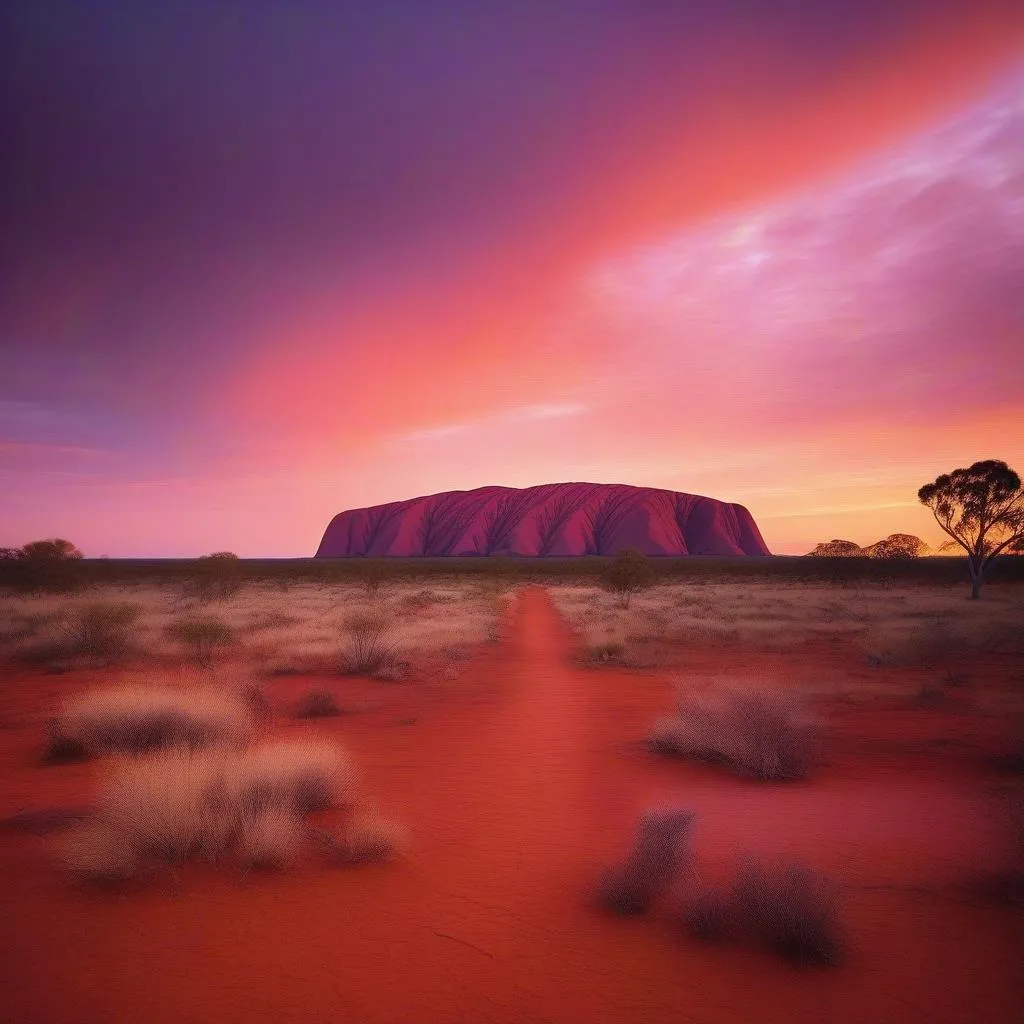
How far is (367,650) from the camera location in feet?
52.0

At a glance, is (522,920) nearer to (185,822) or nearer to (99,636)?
(185,822)

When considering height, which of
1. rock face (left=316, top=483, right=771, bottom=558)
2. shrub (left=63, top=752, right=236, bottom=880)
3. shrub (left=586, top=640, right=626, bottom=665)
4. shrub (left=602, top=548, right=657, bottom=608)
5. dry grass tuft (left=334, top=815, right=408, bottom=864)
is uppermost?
rock face (left=316, top=483, right=771, bottom=558)

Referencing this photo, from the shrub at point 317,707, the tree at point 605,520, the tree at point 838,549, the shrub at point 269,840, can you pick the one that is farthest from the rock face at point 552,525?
the shrub at point 269,840

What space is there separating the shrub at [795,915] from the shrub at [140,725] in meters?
6.42

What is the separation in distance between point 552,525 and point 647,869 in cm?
13722

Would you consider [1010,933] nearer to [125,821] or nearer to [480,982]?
[480,982]

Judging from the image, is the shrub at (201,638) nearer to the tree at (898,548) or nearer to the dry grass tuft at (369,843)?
the dry grass tuft at (369,843)

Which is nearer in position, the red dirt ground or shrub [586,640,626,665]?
the red dirt ground

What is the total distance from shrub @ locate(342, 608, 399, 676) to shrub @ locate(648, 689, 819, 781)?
26.4ft

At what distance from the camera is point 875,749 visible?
881cm

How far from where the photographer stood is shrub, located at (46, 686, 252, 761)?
26.9 ft

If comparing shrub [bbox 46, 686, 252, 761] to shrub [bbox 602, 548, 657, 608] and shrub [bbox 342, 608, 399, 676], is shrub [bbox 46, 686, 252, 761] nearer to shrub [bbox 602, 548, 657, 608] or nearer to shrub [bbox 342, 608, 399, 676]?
shrub [bbox 342, 608, 399, 676]

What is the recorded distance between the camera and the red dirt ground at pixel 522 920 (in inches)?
137

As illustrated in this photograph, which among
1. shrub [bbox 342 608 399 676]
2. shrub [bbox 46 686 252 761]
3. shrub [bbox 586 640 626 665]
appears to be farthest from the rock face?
shrub [bbox 46 686 252 761]
